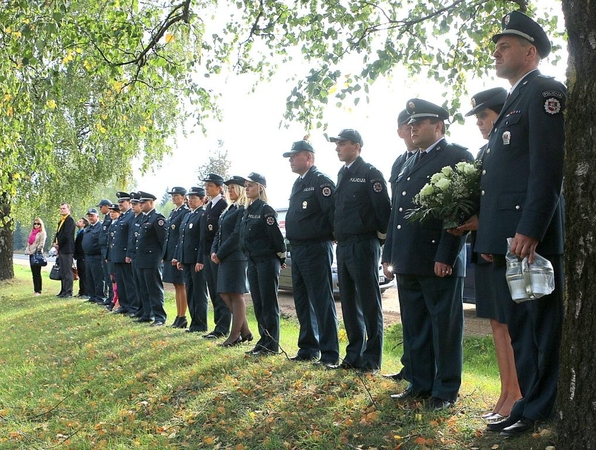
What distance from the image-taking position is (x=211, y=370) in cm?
728

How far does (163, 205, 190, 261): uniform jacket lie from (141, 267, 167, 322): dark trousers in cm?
68

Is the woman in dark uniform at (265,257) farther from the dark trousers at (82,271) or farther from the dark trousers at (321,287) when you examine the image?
the dark trousers at (82,271)

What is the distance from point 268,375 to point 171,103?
14.9 m

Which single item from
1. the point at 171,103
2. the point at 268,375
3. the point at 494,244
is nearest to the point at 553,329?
the point at 494,244

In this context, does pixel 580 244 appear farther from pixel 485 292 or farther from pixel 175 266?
pixel 175 266

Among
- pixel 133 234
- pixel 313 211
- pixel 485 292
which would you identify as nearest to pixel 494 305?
pixel 485 292

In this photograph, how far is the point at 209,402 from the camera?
621 cm

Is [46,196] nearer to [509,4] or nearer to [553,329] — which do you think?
[509,4]

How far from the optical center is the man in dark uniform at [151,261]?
11945 mm

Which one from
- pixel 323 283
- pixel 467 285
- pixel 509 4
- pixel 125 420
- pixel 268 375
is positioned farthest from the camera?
pixel 467 285

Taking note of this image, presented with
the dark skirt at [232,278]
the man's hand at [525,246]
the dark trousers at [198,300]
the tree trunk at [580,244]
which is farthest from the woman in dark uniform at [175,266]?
the tree trunk at [580,244]

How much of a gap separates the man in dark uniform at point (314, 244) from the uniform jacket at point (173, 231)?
412 cm

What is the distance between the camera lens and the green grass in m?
4.88

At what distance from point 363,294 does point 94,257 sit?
11.6 metres
